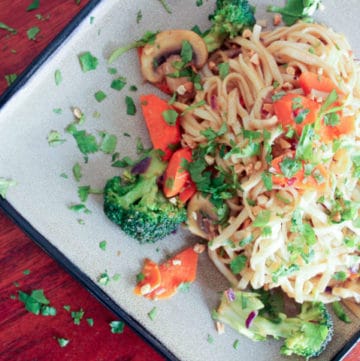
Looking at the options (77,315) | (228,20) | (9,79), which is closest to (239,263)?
(77,315)

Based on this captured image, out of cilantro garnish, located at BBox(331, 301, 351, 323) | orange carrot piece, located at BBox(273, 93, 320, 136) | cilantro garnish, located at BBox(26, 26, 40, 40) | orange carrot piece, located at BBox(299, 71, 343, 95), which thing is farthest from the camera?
cilantro garnish, located at BBox(26, 26, 40, 40)

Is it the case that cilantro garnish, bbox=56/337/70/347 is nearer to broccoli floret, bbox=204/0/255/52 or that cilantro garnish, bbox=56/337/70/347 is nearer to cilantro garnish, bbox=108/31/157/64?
cilantro garnish, bbox=108/31/157/64

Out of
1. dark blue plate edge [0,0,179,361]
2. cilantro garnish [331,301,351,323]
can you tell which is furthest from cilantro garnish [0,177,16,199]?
cilantro garnish [331,301,351,323]

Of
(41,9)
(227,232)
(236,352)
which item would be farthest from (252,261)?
(41,9)

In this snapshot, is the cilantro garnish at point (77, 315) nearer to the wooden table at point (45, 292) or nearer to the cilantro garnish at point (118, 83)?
the wooden table at point (45, 292)

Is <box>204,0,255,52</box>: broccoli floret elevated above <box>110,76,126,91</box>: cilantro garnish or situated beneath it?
elevated above

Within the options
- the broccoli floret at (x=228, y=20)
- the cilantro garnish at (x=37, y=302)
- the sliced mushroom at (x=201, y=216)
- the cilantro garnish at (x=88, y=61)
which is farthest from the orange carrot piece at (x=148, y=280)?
the broccoli floret at (x=228, y=20)

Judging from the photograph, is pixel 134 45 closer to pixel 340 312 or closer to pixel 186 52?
pixel 186 52
